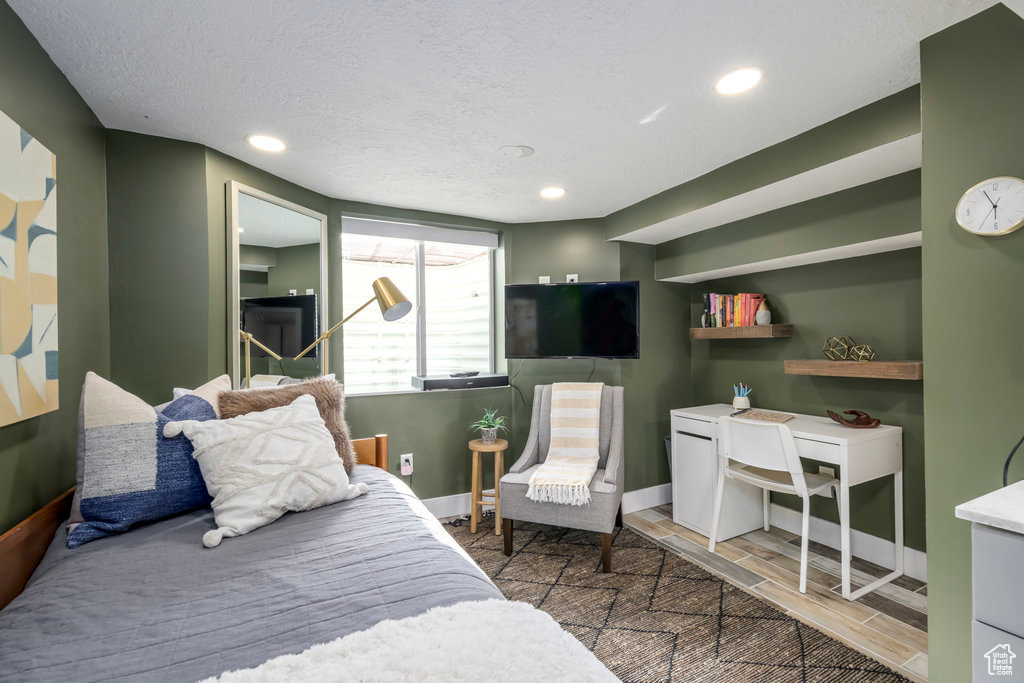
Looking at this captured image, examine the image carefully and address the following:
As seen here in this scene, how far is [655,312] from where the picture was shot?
12.1ft

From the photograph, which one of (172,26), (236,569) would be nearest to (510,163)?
(172,26)

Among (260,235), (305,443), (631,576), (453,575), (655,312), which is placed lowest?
(631,576)

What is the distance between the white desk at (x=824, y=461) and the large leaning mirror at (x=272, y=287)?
8.58 feet

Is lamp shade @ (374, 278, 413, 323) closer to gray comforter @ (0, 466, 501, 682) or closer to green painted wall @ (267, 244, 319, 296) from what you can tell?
green painted wall @ (267, 244, 319, 296)

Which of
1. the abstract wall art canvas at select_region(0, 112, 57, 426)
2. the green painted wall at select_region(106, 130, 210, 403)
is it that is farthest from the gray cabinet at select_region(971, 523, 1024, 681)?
the green painted wall at select_region(106, 130, 210, 403)

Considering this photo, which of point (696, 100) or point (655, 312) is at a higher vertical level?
point (696, 100)

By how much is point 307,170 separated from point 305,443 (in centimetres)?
172

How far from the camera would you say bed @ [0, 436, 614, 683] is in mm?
825

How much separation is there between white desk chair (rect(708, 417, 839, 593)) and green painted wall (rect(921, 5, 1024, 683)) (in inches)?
30.9

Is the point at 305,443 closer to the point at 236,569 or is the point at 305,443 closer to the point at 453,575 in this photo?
the point at 236,569

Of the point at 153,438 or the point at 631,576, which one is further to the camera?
the point at 631,576

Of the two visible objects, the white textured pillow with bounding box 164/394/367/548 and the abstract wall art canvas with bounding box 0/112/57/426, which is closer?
the abstract wall art canvas with bounding box 0/112/57/426

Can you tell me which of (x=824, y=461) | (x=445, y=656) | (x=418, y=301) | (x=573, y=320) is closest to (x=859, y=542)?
(x=824, y=461)

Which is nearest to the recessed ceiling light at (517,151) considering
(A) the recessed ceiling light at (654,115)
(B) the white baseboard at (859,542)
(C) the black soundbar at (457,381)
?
(A) the recessed ceiling light at (654,115)
